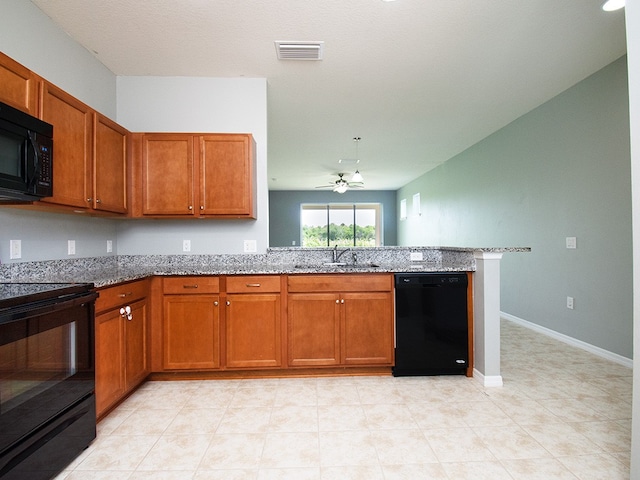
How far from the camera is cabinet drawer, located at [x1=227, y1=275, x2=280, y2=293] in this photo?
2572 mm

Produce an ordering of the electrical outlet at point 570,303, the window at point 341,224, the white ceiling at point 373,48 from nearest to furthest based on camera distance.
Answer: the white ceiling at point 373,48, the electrical outlet at point 570,303, the window at point 341,224

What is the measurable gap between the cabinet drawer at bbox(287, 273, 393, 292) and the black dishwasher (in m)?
0.12

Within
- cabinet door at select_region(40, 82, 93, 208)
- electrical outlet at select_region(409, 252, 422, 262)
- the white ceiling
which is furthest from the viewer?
electrical outlet at select_region(409, 252, 422, 262)

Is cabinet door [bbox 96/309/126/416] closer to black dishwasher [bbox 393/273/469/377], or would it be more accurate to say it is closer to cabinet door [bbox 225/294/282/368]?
cabinet door [bbox 225/294/282/368]

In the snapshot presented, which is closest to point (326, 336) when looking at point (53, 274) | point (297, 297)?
point (297, 297)

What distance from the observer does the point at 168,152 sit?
278 cm

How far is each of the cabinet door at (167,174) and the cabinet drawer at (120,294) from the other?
691mm

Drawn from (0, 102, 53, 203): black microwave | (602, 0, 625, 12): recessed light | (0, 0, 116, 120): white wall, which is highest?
(602, 0, 625, 12): recessed light

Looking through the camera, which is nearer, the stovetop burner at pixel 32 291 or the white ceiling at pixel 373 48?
the stovetop burner at pixel 32 291

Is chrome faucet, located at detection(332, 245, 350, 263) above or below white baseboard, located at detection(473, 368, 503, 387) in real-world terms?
above

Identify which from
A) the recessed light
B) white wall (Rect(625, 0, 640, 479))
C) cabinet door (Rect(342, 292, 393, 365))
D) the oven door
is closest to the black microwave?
the oven door

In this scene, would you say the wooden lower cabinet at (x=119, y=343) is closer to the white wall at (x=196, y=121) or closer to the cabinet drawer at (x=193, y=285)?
the cabinet drawer at (x=193, y=285)

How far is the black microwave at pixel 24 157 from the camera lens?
4.92ft

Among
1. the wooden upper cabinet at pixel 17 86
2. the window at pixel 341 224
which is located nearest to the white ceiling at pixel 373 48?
the wooden upper cabinet at pixel 17 86
